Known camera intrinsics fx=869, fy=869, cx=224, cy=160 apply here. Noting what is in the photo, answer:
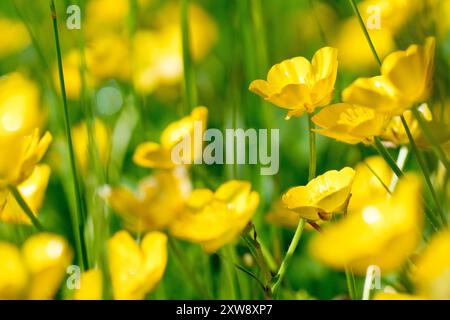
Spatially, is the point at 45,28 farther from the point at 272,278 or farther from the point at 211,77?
the point at 272,278

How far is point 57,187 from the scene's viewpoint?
3.98 ft

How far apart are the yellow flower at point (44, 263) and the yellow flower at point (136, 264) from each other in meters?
0.04

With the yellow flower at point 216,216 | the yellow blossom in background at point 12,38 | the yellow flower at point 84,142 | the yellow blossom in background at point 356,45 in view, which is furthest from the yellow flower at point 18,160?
the yellow blossom in background at point 12,38

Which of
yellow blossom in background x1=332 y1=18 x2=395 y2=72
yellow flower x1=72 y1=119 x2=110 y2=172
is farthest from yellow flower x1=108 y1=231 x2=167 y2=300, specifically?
yellow blossom in background x1=332 y1=18 x2=395 y2=72

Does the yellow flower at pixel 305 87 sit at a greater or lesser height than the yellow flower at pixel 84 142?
greater

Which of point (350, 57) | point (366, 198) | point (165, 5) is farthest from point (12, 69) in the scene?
point (366, 198)

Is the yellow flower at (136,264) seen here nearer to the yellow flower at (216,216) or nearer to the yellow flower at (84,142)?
the yellow flower at (216,216)

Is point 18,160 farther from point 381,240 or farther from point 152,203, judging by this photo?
point 381,240

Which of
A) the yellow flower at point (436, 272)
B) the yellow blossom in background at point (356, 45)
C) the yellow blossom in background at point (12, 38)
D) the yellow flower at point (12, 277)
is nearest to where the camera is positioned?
the yellow flower at point (436, 272)

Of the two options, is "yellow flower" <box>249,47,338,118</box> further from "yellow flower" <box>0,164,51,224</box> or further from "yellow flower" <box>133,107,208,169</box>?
"yellow flower" <box>0,164,51,224</box>

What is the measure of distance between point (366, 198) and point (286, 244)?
373mm

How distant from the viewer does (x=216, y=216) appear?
61 cm

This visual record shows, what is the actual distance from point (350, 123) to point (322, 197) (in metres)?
0.07

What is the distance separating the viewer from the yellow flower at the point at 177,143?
68cm
